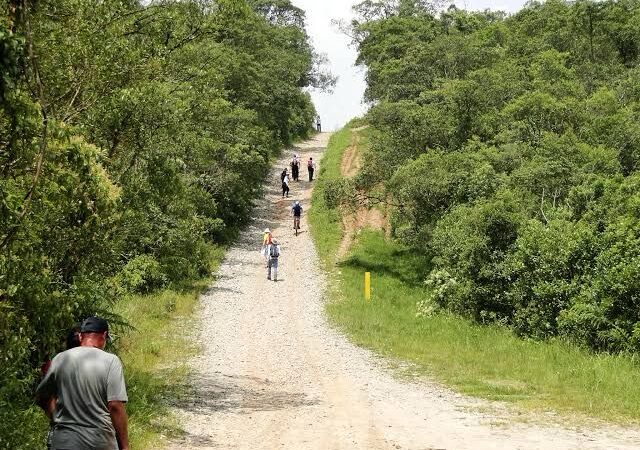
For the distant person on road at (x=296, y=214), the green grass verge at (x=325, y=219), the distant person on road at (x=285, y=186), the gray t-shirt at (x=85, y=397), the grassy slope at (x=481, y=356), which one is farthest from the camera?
the distant person on road at (x=285, y=186)

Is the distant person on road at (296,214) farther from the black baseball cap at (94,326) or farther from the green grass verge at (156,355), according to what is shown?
the black baseball cap at (94,326)

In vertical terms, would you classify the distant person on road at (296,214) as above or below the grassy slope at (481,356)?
above

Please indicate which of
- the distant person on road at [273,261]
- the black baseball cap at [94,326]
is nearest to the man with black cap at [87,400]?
the black baseball cap at [94,326]

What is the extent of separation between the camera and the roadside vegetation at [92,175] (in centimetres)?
640

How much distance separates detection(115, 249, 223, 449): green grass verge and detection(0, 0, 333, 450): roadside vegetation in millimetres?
61

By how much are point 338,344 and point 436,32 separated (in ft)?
123

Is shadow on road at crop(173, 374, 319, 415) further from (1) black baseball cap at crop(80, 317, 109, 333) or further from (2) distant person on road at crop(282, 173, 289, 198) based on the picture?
(2) distant person on road at crop(282, 173, 289, 198)

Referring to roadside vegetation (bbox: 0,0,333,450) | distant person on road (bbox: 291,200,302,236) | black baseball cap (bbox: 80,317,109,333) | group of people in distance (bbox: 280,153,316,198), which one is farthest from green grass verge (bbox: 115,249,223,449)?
group of people in distance (bbox: 280,153,316,198)

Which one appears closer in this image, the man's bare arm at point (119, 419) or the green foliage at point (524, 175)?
the man's bare arm at point (119, 419)

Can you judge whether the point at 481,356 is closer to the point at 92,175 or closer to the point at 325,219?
the point at 92,175

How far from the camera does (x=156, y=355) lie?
51.3ft

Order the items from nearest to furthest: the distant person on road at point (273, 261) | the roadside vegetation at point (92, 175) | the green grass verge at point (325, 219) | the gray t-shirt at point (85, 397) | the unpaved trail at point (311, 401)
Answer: the gray t-shirt at point (85, 397) → the roadside vegetation at point (92, 175) → the unpaved trail at point (311, 401) → the distant person on road at point (273, 261) → the green grass verge at point (325, 219)

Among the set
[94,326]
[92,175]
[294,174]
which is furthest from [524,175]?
[294,174]

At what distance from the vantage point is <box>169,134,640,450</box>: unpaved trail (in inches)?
380
